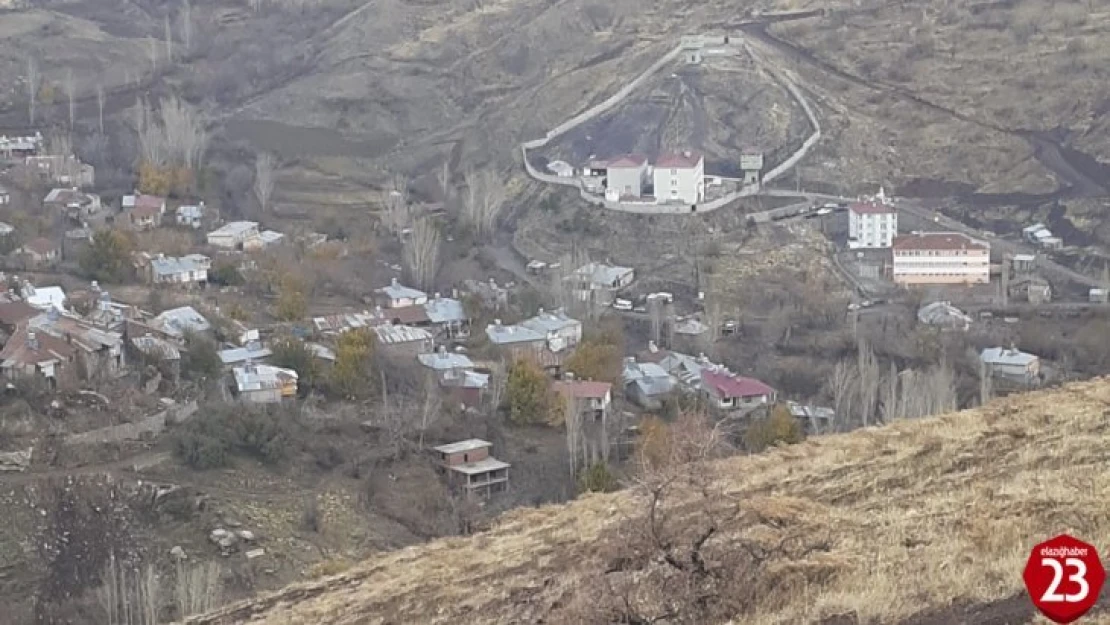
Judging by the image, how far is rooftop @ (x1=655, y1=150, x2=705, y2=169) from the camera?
27219mm

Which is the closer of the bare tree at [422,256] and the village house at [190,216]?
the bare tree at [422,256]

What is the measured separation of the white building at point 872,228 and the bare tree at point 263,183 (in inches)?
449

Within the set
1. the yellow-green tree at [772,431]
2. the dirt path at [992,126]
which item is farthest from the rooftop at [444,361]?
the dirt path at [992,126]

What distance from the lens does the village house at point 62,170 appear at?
29120mm

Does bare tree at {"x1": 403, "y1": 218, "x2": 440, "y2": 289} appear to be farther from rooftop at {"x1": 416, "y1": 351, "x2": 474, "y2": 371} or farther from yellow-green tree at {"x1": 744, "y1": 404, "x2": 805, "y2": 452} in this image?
yellow-green tree at {"x1": 744, "y1": 404, "x2": 805, "y2": 452}

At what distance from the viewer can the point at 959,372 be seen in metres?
20.2

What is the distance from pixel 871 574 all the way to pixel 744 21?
101 feet

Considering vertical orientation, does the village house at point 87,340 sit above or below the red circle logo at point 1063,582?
below

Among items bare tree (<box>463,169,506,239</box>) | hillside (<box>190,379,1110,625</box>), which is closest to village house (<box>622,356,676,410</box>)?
bare tree (<box>463,169,506,239</box>)

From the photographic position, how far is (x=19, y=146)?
3139cm

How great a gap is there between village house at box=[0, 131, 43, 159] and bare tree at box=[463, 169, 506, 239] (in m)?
9.80

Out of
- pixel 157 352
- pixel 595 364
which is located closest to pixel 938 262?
pixel 595 364

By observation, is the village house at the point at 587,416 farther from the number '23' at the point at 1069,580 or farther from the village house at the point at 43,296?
the number '23' at the point at 1069,580

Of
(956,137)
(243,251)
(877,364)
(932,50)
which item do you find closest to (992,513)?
(877,364)
